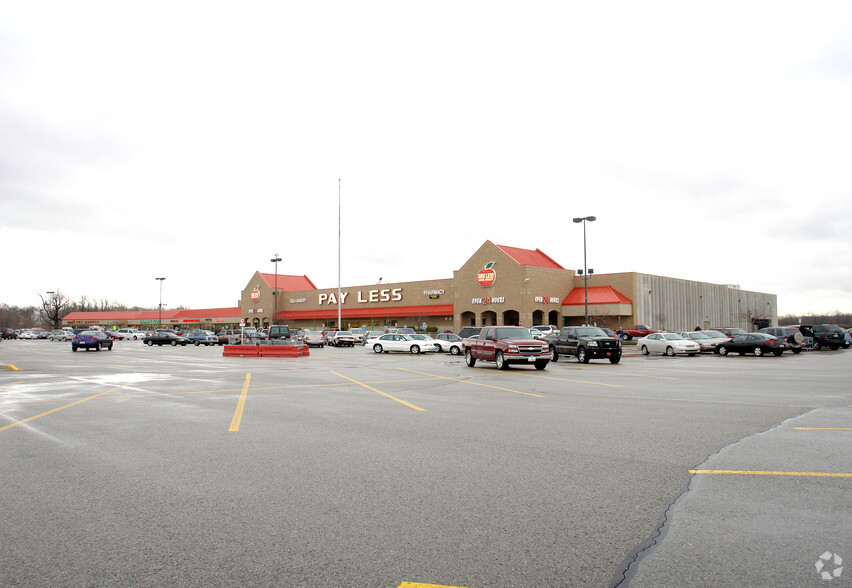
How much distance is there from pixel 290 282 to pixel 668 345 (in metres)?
68.6

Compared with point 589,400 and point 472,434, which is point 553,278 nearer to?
point 589,400

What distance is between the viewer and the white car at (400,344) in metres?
40.0

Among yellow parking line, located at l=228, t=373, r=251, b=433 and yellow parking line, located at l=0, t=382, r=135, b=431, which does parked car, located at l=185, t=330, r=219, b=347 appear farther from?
yellow parking line, located at l=228, t=373, r=251, b=433

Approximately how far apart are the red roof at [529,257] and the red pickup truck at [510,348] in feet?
122

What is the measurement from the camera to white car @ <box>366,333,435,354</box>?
1575 inches

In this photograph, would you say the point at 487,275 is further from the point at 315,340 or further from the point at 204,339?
the point at 204,339

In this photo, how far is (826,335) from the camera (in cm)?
3966

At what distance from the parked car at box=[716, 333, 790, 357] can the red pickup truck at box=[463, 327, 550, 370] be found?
16.5 metres

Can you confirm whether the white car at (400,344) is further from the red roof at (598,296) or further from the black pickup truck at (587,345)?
the red roof at (598,296)

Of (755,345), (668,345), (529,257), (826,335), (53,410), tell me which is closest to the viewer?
(53,410)

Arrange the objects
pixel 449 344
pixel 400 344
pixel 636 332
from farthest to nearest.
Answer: pixel 636 332 → pixel 400 344 → pixel 449 344

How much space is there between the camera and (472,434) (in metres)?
8.89

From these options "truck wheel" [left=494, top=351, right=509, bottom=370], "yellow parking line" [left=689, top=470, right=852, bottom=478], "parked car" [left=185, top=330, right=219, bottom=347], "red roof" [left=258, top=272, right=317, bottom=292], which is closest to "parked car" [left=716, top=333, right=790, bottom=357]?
"truck wheel" [left=494, top=351, right=509, bottom=370]

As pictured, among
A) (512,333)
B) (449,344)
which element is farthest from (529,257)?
(512,333)
